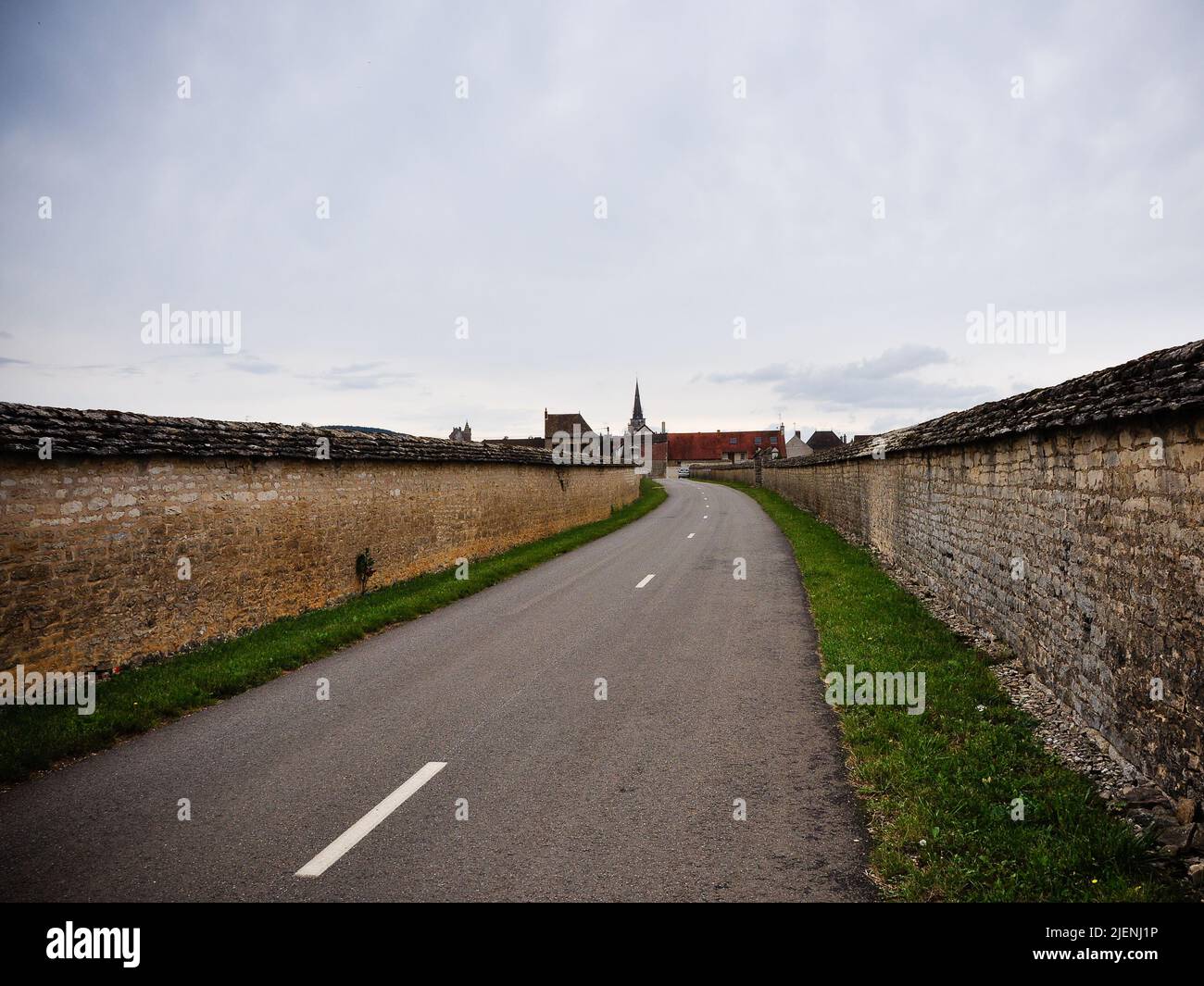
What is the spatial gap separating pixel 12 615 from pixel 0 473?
1458 millimetres

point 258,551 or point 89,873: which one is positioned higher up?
point 258,551

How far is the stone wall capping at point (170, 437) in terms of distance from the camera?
7.07 meters

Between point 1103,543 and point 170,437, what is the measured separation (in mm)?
10218

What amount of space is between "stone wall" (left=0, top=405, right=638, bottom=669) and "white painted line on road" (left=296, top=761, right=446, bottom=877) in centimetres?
501

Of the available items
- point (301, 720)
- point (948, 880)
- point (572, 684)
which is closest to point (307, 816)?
point (301, 720)

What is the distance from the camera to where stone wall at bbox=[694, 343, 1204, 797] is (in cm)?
414

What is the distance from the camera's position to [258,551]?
10.1 meters

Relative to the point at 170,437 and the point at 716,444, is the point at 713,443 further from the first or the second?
the point at 170,437

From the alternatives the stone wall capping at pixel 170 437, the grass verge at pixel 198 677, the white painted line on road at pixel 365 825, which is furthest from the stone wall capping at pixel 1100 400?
the stone wall capping at pixel 170 437

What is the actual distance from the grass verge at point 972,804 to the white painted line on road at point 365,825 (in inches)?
119

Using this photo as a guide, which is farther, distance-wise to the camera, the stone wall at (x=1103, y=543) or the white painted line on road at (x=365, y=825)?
the stone wall at (x=1103, y=543)

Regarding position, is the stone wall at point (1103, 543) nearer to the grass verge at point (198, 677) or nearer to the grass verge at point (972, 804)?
the grass verge at point (972, 804)

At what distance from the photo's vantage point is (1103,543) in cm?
522
